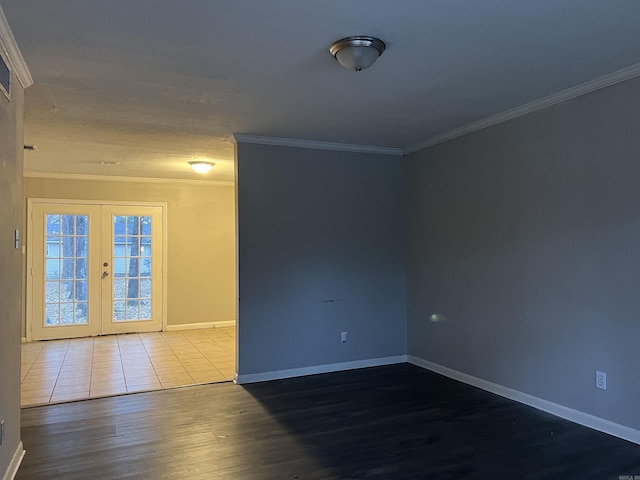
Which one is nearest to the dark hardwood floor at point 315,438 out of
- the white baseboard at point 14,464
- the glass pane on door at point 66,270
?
the white baseboard at point 14,464

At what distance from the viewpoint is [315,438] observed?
3055 mm

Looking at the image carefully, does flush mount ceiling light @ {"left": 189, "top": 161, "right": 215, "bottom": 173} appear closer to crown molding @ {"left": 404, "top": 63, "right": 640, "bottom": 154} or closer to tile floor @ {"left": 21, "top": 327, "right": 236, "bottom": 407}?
tile floor @ {"left": 21, "top": 327, "right": 236, "bottom": 407}

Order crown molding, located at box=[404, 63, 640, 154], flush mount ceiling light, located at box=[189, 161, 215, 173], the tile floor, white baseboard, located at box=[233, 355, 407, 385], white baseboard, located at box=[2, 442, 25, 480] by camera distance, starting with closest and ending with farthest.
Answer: white baseboard, located at box=[2, 442, 25, 480], crown molding, located at box=[404, 63, 640, 154], the tile floor, white baseboard, located at box=[233, 355, 407, 385], flush mount ceiling light, located at box=[189, 161, 215, 173]

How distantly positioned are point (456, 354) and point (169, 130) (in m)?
3.29

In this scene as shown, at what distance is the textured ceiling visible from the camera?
6.89ft

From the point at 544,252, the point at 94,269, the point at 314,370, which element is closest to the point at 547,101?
the point at 544,252

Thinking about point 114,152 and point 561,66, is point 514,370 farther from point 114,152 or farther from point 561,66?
point 114,152

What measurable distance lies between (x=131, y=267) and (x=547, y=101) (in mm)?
5814

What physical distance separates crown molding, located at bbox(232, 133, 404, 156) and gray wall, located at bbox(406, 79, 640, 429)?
0.47m

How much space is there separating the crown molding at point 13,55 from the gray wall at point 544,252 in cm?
337

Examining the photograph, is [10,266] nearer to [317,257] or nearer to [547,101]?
[317,257]

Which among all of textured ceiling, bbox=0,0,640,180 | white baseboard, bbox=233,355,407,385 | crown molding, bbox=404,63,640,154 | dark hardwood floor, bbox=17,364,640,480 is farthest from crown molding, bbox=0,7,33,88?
crown molding, bbox=404,63,640,154

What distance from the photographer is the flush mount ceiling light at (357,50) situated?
236cm

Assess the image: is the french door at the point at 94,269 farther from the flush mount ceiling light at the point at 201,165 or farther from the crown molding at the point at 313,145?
the crown molding at the point at 313,145
